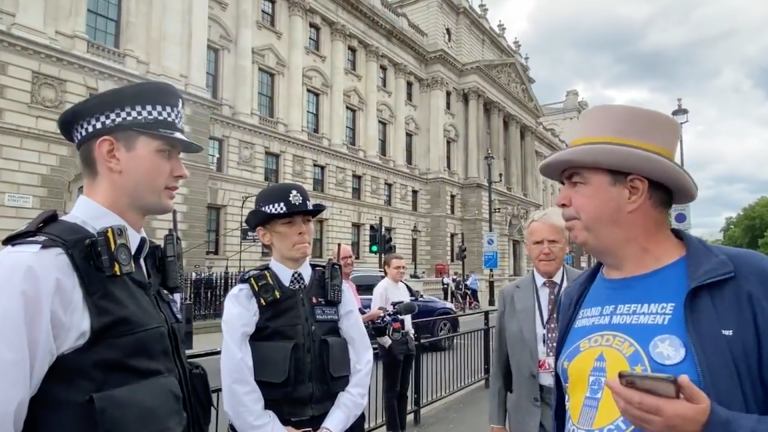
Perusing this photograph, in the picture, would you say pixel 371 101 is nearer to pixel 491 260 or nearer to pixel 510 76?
pixel 491 260

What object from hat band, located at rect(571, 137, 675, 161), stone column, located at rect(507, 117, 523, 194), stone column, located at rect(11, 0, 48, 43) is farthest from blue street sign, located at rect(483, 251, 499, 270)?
stone column, located at rect(507, 117, 523, 194)

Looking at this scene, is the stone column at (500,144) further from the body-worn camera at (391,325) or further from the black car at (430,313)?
the body-worn camera at (391,325)

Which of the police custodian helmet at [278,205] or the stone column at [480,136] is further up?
the stone column at [480,136]

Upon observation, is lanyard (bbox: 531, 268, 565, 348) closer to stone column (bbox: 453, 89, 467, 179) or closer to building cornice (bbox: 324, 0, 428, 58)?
building cornice (bbox: 324, 0, 428, 58)

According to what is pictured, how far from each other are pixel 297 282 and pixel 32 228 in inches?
62.0

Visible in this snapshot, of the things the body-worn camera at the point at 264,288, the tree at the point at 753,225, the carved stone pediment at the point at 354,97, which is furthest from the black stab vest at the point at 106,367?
the tree at the point at 753,225

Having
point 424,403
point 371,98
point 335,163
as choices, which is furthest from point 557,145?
point 424,403

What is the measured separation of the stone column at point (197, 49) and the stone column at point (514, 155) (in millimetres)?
39025

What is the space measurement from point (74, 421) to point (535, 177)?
211ft

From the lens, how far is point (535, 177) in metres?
62.4

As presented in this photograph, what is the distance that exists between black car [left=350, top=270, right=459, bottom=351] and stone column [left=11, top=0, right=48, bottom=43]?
14.0 meters

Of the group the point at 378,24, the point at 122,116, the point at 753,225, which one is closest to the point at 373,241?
the point at 378,24

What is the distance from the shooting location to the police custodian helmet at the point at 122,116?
1912 millimetres

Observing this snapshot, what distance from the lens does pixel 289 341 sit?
9.28ft
